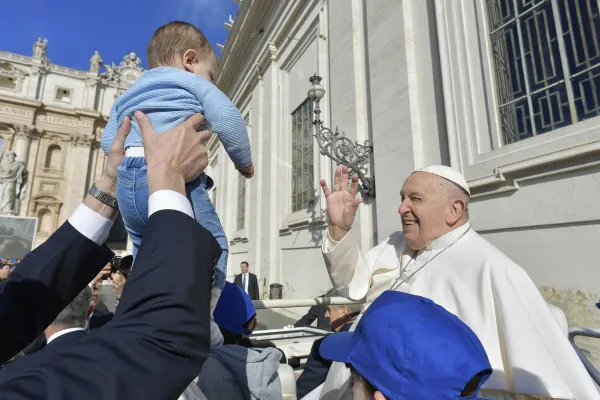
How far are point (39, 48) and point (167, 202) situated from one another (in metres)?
46.6

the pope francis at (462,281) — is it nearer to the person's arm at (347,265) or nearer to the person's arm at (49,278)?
the person's arm at (347,265)

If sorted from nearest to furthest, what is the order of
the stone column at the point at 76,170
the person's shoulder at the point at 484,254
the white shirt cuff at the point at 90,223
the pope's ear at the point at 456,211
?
the white shirt cuff at the point at 90,223, the person's shoulder at the point at 484,254, the pope's ear at the point at 456,211, the stone column at the point at 76,170

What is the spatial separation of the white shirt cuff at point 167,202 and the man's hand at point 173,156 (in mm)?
22

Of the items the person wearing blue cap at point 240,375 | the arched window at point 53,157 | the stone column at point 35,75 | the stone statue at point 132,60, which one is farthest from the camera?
the stone statue at point 132,60

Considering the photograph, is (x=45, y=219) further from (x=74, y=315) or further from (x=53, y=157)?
(x=74, y=315)

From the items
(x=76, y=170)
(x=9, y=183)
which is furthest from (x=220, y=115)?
(x=76, y=170)

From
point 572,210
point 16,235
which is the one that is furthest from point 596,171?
point 16,235

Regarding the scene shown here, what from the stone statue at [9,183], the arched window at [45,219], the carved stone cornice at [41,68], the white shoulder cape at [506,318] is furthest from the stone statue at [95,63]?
the white shoulder cape at [506,318]

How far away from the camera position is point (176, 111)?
1213mm

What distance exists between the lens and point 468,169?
3875mm

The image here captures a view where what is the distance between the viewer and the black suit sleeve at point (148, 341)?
446 mm

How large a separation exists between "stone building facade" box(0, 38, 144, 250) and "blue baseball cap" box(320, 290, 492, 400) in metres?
37.4

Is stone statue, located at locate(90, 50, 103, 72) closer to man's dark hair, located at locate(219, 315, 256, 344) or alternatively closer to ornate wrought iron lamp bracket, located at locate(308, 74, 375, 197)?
ornate wrought iron lamp bracket, located at locate(308, 74, 375, 197)

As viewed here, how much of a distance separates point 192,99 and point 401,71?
4378mm
